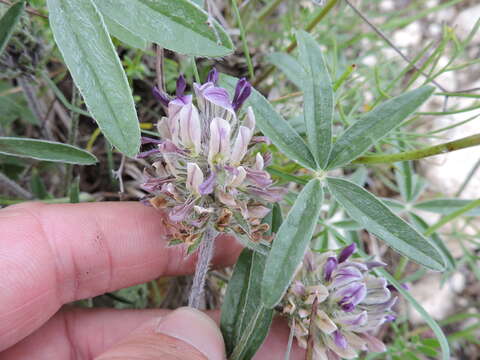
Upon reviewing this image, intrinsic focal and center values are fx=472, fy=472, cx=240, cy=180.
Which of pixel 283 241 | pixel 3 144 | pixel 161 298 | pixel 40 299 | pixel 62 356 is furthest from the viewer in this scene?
pixel 161 298

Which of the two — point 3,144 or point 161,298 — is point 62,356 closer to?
point 161,298

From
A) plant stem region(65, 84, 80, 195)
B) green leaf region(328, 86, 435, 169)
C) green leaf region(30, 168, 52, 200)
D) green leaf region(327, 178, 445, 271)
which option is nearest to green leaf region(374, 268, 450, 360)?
green leaf region(327, 178, 445, 271)

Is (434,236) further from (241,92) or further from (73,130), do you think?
(73,130)

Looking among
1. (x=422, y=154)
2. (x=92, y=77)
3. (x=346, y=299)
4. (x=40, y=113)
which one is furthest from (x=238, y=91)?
(x=40, y=113)

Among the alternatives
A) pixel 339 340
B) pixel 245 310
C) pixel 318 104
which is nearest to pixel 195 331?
pixel 245 310

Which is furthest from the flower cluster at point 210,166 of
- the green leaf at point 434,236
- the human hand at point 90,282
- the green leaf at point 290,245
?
the green leaf at point 434,236

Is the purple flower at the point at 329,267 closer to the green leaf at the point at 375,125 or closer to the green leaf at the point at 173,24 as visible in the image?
the green leaf at the point at 375,125

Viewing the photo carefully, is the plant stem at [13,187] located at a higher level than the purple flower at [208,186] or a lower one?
lower
